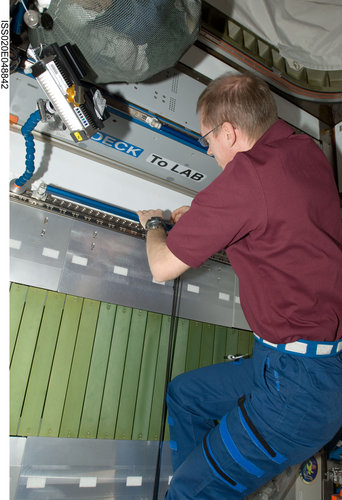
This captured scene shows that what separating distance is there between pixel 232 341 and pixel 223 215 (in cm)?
154

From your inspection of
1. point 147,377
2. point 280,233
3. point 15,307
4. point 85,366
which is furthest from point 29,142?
point 147,377

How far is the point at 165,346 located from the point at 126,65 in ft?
5.44

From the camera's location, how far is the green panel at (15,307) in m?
1.89

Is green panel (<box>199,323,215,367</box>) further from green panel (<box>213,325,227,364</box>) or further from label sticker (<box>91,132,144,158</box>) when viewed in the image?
label sticker (<box>91,132,144,158</box>)

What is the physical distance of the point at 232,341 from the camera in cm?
264

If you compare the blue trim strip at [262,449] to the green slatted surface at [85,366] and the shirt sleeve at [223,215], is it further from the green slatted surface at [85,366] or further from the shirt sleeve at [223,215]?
the green slatted surface at [85,366]

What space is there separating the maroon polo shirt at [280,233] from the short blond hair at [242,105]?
20 cm

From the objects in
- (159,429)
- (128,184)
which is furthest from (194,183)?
(159,429)

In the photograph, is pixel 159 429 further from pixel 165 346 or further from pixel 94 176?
pixel 94 176

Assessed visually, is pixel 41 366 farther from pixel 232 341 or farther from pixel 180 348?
pixel 232 341

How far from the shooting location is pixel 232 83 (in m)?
1.71

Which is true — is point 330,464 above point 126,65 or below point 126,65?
below

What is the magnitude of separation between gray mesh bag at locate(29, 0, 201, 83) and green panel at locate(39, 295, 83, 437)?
1266 millimetres

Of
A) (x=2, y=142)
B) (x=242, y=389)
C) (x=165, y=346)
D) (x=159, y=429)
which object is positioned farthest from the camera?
(x=165, y=346)
